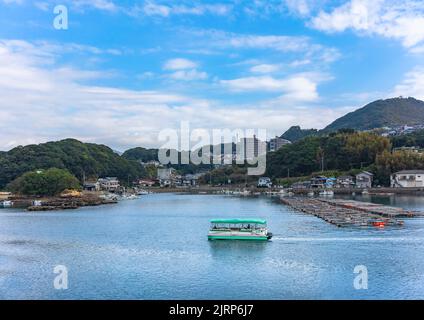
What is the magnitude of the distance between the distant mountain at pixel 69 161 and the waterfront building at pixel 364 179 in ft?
126

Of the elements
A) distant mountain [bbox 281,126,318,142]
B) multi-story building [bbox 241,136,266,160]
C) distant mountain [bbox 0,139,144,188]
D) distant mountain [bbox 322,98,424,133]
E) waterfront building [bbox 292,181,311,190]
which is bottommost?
waterfront building [bbox 292,181,311,190]

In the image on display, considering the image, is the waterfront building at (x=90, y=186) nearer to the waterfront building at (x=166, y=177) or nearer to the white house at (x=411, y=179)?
the waterfront building at (x=166, y=177)

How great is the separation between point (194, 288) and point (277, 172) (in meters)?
61.1

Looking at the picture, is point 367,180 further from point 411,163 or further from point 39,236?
point 39,236

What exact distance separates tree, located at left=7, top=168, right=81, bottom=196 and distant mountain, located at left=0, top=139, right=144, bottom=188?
25.8ft

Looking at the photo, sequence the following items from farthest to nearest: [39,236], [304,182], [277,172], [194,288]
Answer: [277,172]
[304,182]
[39,236]
[194,288]

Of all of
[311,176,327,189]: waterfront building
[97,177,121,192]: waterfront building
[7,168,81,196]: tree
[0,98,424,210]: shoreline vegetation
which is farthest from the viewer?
[97,177,121,192]: waterfront building

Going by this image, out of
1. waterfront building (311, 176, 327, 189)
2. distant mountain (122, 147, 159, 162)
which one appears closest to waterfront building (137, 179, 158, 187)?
distant mountain (122, 147, 159, 162)

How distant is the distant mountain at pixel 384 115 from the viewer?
472 feet

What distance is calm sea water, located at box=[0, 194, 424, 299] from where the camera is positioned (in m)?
11.5

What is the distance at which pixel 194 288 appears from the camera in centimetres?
1180

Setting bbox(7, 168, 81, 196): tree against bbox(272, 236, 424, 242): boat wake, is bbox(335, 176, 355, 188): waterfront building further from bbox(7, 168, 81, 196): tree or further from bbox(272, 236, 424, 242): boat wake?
bbox(272, 236, 424, 242): boat wake

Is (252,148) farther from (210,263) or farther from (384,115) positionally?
(384,115)
